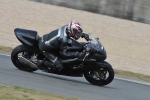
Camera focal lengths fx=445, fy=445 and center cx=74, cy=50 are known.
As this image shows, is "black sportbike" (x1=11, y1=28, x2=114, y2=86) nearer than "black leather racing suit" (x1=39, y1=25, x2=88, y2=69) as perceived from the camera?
Yes

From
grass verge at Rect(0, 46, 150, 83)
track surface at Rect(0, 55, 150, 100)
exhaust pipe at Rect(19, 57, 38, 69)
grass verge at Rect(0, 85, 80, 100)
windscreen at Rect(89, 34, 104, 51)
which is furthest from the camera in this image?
grass verge at Rect(0, 46, 150, 83)

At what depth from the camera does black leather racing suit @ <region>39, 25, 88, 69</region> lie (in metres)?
9.72

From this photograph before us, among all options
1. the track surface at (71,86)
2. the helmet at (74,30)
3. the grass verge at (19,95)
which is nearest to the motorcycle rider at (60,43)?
the helmet at (74,30)

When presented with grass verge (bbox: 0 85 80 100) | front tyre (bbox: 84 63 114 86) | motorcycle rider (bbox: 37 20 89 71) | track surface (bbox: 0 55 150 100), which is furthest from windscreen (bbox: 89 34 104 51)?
grass verge (bbox: 0 85 80 100)

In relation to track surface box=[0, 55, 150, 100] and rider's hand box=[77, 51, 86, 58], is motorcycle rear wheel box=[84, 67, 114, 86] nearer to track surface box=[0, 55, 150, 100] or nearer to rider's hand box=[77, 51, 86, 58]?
track surface box=[0, 55, 150, 100]

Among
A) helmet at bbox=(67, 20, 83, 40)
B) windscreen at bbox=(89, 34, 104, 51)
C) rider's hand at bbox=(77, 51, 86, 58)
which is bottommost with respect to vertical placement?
rider's hand at bbox=(77, 51, 86, 58)

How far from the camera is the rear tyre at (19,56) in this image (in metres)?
10.2

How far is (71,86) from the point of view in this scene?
9.34 m

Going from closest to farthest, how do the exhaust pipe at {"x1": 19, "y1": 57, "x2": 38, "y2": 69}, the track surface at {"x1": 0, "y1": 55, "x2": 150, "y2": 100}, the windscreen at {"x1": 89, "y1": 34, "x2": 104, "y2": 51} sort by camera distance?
1. the track surface at {"x1": 0, "y1": 55, "x2": 150, "y2": 100}
2. the windscreen at {"x1": 89, "y1": 34, "x2": 104, "y2": 51}
3. the exhaust pipe at {"x1": 19, "y1": 57, "x2": 38, "y2": 69}

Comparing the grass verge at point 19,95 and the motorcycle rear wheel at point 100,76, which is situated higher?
the motorcycle rear wheel at point 100,76

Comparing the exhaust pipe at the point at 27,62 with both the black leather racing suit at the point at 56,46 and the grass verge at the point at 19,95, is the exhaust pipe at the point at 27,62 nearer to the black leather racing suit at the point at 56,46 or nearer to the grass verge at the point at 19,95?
the black leather racing suit at the point at 56,46

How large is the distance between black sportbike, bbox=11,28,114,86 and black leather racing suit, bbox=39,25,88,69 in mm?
110

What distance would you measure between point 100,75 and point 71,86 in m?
0.80

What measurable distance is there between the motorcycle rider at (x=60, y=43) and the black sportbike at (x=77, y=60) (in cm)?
10
